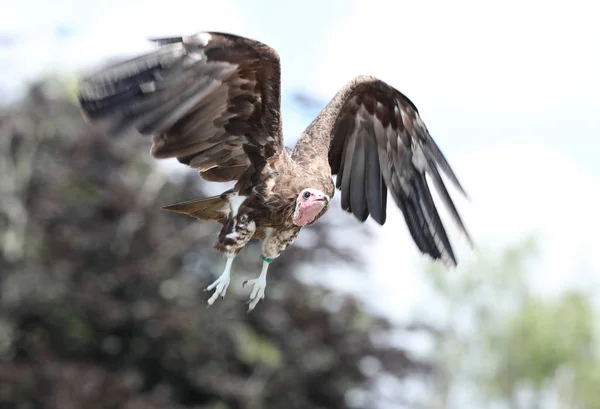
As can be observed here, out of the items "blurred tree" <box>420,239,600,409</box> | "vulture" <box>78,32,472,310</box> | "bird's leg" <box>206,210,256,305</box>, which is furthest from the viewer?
"blurred tree" <box>420,239,600,409</box>

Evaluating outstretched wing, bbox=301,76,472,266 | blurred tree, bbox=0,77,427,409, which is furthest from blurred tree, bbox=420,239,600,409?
outstretched wing, bbox=301,76,472,266

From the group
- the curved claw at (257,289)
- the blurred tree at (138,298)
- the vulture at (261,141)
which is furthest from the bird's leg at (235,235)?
the blurred tree at (138,298)

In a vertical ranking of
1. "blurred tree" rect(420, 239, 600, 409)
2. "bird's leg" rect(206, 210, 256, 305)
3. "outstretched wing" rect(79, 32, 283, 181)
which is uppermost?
"outstretched wing" rect(79, 32, 283, 181)

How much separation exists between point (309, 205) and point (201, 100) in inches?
37.5

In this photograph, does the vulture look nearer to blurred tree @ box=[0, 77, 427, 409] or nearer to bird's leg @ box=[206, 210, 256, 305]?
bird's leg @ box=[206, 210, 256, 305]

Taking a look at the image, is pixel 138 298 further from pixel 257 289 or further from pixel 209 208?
pixel 257 289

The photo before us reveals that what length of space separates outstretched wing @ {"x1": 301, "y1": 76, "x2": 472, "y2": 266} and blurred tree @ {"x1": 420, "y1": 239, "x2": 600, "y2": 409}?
1099 inches

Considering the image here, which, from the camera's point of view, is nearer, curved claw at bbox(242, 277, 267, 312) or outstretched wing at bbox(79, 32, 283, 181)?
outstretched wing at bbox(79, 32, 283, 181)

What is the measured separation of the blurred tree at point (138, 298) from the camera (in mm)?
19906

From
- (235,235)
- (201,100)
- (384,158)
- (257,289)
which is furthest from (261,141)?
(384,158)

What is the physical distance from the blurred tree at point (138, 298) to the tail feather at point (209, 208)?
12.6m

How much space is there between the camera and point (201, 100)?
20.5 ft

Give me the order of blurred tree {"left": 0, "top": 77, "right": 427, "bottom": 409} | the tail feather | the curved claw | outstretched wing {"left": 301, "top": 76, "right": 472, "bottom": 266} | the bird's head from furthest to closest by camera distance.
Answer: blurred tree {"left": 0, "top": 77, "right": 427, "bottom": 409} < outstretched wing {"left": 301, "top": 76, "right": 472, "bottom": 266} < the tail feather < the curved claw < the bird's head

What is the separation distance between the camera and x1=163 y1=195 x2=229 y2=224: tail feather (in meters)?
6.64
